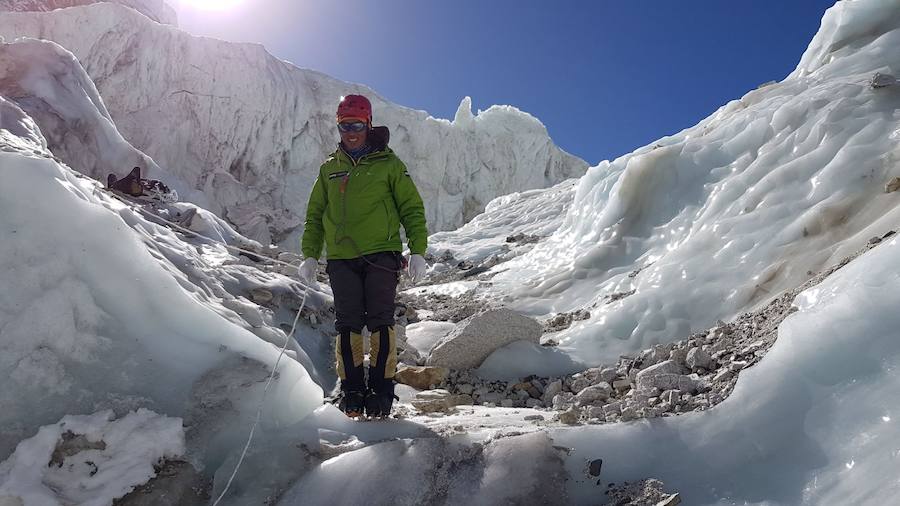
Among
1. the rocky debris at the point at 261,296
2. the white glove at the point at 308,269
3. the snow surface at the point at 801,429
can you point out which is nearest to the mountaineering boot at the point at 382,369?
the white glove at the point at 308,269

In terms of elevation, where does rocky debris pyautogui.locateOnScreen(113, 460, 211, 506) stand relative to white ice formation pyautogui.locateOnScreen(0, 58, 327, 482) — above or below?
below

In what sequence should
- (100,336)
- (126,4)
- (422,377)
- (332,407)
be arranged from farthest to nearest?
(126,4)
(422,377)
(332,407)
(100,336)

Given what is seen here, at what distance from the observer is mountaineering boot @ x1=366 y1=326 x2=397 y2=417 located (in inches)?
111

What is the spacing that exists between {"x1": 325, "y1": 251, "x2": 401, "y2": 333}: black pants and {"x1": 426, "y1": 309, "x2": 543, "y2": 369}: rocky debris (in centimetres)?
161

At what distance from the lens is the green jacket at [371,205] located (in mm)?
2951

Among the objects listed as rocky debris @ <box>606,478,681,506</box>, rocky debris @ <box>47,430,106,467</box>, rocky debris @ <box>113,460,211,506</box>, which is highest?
rocky debris @ <box>47,430,106,467</box>

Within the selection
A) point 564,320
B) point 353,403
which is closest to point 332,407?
point 353,403

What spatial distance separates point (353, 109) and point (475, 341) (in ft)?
7.31

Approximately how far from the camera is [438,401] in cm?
354

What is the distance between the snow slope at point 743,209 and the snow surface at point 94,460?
9.00 feet

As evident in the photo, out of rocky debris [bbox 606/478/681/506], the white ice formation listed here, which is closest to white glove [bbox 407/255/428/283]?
the white ice formation

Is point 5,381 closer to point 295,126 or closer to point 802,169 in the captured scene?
point 802,169

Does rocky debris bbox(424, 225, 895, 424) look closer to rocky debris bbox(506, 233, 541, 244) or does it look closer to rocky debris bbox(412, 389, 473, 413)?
rocky debris bbox(412, 389, 473, 413)

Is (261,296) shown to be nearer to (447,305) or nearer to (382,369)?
(382,369)
